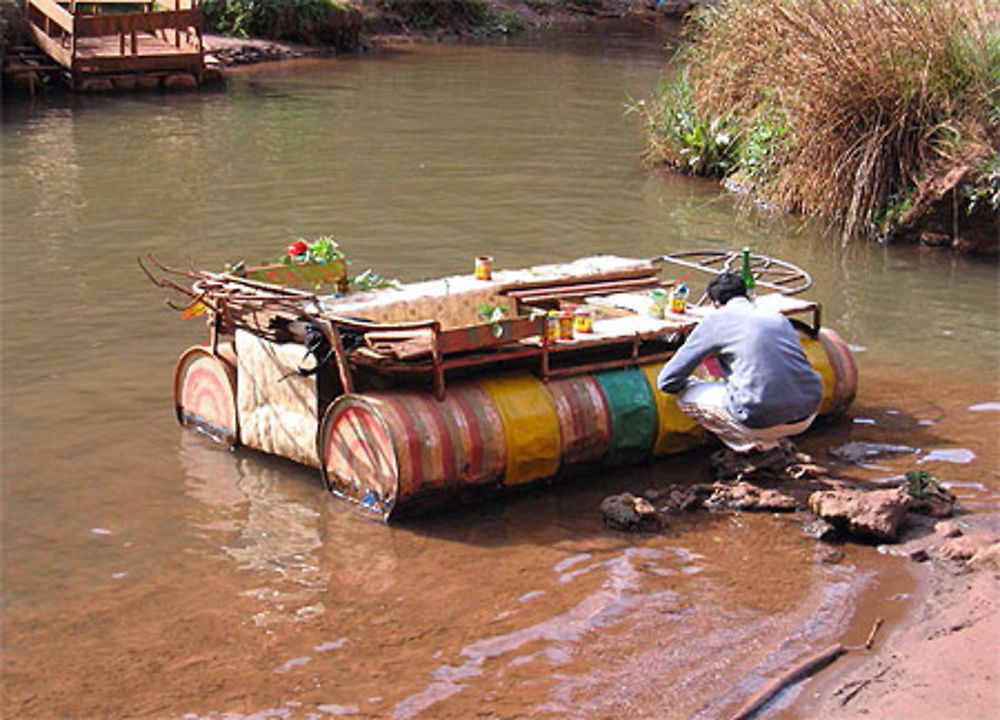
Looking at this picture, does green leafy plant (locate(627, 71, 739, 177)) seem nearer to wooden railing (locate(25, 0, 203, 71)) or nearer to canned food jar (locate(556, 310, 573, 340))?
canned food jar (locate(556, 310, 573, 340))

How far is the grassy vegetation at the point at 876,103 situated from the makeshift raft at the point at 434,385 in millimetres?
5847

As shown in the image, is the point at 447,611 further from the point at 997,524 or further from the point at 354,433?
the point at 997,524

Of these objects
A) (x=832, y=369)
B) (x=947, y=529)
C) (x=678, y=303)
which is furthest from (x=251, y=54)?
(x=947, y=529)

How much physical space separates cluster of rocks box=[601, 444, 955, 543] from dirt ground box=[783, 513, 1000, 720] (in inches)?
11.2

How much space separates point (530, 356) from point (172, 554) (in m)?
2.50

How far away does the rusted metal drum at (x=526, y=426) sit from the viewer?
864 cm

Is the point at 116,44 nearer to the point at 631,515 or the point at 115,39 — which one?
the point at 115,39

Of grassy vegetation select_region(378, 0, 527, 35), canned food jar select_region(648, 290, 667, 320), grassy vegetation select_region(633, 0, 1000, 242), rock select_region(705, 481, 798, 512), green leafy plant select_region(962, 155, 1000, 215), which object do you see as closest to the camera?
rock select_region(705, 481, 798, 512)

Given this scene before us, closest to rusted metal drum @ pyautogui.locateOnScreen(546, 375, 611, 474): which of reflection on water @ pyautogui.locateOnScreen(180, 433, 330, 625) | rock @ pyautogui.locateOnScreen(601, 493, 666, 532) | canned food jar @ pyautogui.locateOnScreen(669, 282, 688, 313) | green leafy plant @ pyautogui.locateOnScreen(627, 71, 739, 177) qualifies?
rock @ pyautogui.locateOnScreen(601, 493, 666, 532)

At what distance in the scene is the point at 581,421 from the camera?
352 inches

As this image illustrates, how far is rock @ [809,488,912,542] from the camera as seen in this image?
321 inches

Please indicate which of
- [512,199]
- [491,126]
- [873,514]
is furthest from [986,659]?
[491,126]

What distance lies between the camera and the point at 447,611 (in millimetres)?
7422

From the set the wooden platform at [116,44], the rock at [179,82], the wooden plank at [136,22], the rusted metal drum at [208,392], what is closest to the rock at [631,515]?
the rusted metal drum at [208,392]
